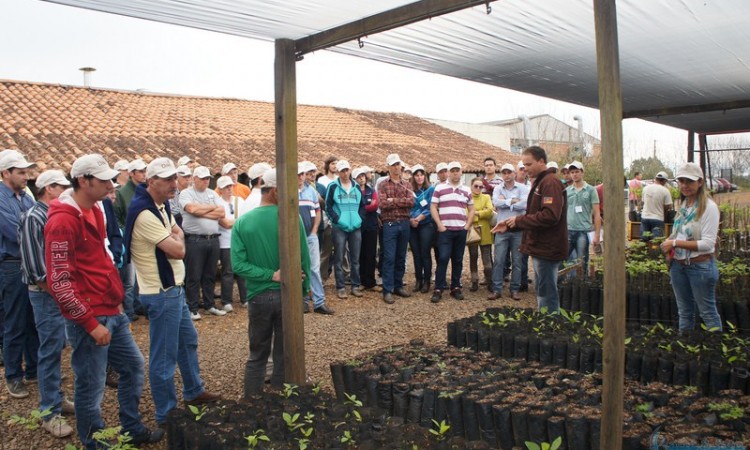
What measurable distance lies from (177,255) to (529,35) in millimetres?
3043

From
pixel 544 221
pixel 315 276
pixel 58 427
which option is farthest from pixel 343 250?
pixel 58 427

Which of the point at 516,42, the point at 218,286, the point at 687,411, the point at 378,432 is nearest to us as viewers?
the point at 378,432

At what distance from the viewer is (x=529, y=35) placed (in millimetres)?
4383

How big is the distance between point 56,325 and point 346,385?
217 cm

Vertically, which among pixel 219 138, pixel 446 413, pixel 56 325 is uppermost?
pixel 219 138

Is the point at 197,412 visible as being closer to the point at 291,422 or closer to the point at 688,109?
the point at 291,422

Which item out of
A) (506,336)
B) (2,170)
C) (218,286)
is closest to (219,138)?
(218,286)

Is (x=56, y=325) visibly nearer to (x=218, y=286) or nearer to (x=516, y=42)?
(x=516, y=42)

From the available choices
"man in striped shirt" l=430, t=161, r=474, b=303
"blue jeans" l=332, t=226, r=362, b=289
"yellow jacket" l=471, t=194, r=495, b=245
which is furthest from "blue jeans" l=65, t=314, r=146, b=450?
"yellow jacket" l=471, t=194, r=495, b=245

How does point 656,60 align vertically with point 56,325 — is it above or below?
above

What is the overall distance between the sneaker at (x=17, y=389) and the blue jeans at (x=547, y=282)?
4767mm

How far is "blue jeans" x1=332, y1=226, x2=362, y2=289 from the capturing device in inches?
344

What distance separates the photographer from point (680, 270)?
5246 mm

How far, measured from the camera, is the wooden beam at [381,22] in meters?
3.31
